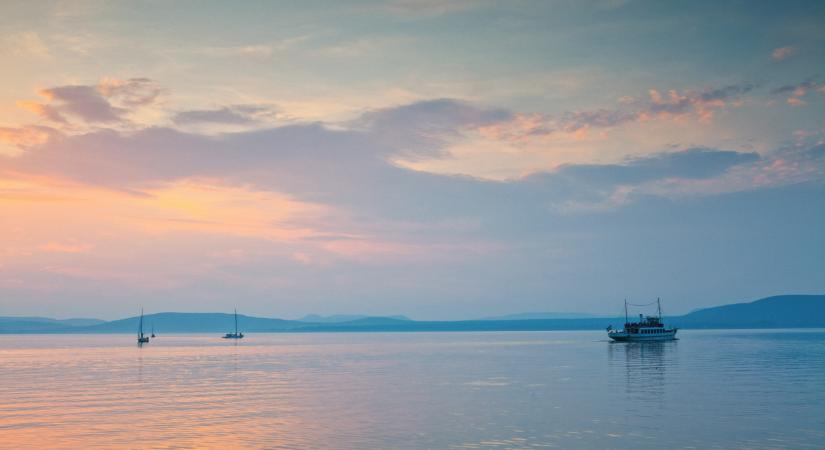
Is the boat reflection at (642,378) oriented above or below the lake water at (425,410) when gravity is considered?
below

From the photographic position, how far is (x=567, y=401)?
2459 inches

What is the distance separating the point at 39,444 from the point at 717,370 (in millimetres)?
81606

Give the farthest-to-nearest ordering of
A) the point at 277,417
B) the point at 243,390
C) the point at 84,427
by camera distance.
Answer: the point at 243,390 → the point at 277,417 → the point at 84,427

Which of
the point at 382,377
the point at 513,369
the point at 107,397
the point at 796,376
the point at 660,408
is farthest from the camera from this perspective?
the point at 513,369

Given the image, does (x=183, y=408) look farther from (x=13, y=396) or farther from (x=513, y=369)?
(x=513, y=369)

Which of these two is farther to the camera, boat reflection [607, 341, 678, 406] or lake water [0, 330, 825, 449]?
boat reflection [607, 341, 678, 406]

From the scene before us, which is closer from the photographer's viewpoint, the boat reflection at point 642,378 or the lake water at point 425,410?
the lake water at point 425,410

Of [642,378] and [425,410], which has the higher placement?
[425,410]

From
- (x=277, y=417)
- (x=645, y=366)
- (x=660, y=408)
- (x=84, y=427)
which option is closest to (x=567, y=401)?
(x=660, y=408)

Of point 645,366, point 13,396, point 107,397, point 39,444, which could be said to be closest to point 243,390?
point 107,397

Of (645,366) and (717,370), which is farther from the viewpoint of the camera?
(645,366)

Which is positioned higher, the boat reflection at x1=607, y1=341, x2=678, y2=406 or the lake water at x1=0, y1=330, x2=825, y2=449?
the lake water at x1=0, y1=330, x2=825, y2=449

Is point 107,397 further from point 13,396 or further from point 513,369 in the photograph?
point 513,369

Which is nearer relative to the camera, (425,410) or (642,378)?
(425,410)
